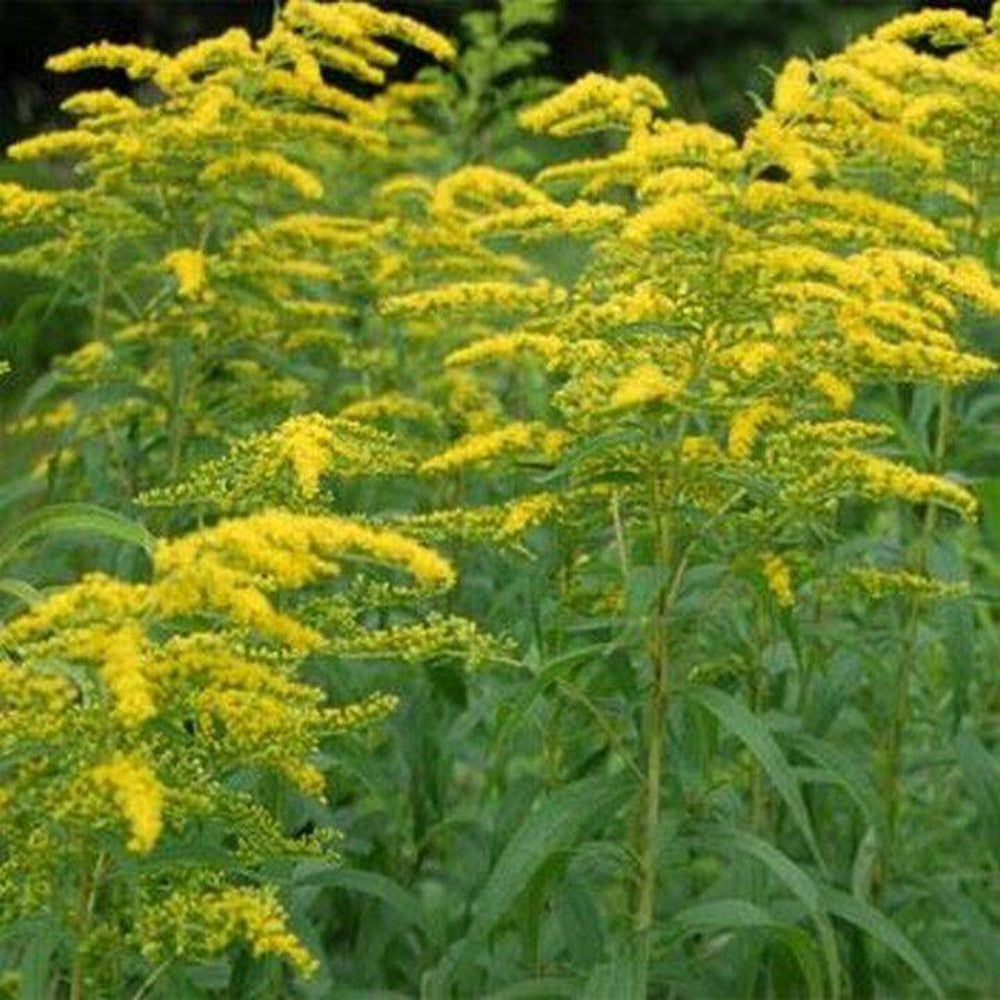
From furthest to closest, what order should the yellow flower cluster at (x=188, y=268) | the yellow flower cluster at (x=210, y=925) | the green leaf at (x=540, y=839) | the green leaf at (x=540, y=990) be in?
the yellow flower cluster at (x=188, y=268)
the green leaf at (x=540, y=990)
the green leaf at (x=540, y=839)
the yellow flower cluster at (x=210, y=925)

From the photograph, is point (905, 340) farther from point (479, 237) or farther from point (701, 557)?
point (479, 237)

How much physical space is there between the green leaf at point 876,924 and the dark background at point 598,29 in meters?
14.8

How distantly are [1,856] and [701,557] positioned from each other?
6.10 ft

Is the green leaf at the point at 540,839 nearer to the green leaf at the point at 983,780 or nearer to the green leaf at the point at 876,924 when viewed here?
the green leaf at the point at 876,924

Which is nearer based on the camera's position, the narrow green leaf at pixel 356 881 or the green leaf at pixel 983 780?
the narrow green leaf at pixel 356 881

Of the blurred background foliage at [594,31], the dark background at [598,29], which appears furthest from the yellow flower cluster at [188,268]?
the dark background at [598,29]

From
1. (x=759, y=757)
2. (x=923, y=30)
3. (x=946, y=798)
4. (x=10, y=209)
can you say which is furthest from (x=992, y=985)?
(x=10, y=209)

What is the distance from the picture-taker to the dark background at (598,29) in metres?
18.8

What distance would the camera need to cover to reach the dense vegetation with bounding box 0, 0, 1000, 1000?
3.45 meters

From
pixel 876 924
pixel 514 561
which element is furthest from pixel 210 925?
pixel 514 561

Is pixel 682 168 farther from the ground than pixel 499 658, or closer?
farther from the ground

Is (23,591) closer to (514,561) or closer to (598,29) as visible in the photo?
(514,561)

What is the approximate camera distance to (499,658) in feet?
12.5

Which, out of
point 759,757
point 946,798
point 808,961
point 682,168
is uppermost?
point 682,168
